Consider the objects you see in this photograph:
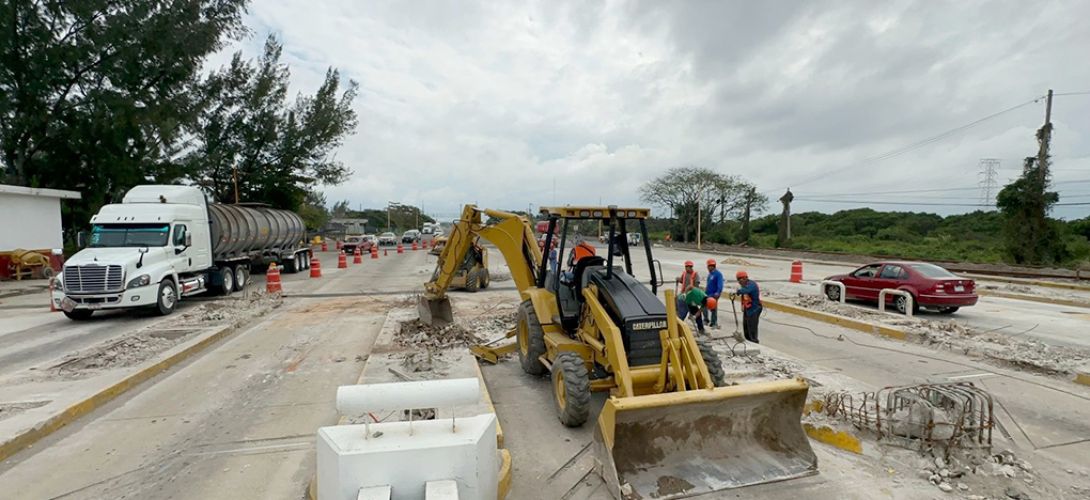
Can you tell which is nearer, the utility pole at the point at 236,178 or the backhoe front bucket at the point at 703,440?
the backhoe front bucket at the point at 703,440

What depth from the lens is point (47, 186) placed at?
86.6ft

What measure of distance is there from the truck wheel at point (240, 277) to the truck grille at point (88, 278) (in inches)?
231

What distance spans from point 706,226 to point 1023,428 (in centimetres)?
5803

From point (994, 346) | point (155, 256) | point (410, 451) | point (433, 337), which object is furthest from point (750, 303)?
point (155, 256)

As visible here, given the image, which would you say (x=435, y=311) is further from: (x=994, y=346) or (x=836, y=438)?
(x=994, y=346)

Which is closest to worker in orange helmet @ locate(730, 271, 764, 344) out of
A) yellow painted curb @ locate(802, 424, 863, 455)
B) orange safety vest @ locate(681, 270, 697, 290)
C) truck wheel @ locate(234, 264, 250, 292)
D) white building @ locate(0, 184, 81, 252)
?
orange safety vest @ locate(681, 270, 697, 290)

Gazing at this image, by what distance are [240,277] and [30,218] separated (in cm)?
1115

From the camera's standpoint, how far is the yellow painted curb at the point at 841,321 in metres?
10.2

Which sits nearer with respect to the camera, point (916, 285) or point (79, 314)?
point (79, 314)

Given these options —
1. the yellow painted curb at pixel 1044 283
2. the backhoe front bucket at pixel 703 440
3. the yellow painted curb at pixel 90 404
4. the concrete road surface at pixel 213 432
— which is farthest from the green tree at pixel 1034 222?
the yellow painted curb at pixel 90 404

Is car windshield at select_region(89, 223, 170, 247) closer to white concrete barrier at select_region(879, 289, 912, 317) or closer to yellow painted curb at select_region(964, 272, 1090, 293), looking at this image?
white concrete barrier at select_region(879, 289, 912, 317)

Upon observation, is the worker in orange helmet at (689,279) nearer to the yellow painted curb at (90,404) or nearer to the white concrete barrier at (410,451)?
the white concrete barrier at (410,451)

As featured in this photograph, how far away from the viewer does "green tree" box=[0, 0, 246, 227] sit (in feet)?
78.6

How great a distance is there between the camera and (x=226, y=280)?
16578 mm
